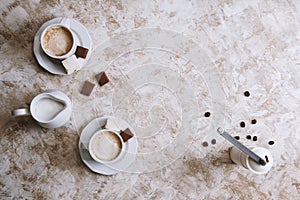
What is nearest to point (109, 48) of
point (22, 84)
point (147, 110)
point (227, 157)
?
point (147, 110)

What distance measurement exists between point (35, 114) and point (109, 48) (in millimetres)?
249

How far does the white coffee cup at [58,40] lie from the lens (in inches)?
44.9

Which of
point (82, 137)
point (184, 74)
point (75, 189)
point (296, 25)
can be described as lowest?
point (75, 189)

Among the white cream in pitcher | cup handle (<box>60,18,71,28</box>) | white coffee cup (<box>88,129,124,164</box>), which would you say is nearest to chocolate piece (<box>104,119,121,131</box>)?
white coffee cup (<box>88,129,124,164</box>)

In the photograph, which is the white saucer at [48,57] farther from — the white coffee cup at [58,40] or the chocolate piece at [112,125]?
the chocolate piece at [112,125]

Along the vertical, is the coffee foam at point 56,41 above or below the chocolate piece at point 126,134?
above

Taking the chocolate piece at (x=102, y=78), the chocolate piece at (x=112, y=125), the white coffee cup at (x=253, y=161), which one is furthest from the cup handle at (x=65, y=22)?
the white coffee cup at (x=253, y=161)

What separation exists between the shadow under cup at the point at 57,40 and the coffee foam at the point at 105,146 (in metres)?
0.22

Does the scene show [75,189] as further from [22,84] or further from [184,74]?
[184,74]

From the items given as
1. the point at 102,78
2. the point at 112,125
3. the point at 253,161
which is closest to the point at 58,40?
the point at 102,78

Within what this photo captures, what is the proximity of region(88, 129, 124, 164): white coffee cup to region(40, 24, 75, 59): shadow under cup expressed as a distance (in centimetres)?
22

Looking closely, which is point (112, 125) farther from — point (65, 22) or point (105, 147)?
point (65, 22)

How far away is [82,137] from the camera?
1.15 meters

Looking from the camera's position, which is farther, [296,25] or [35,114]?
[296,25]
